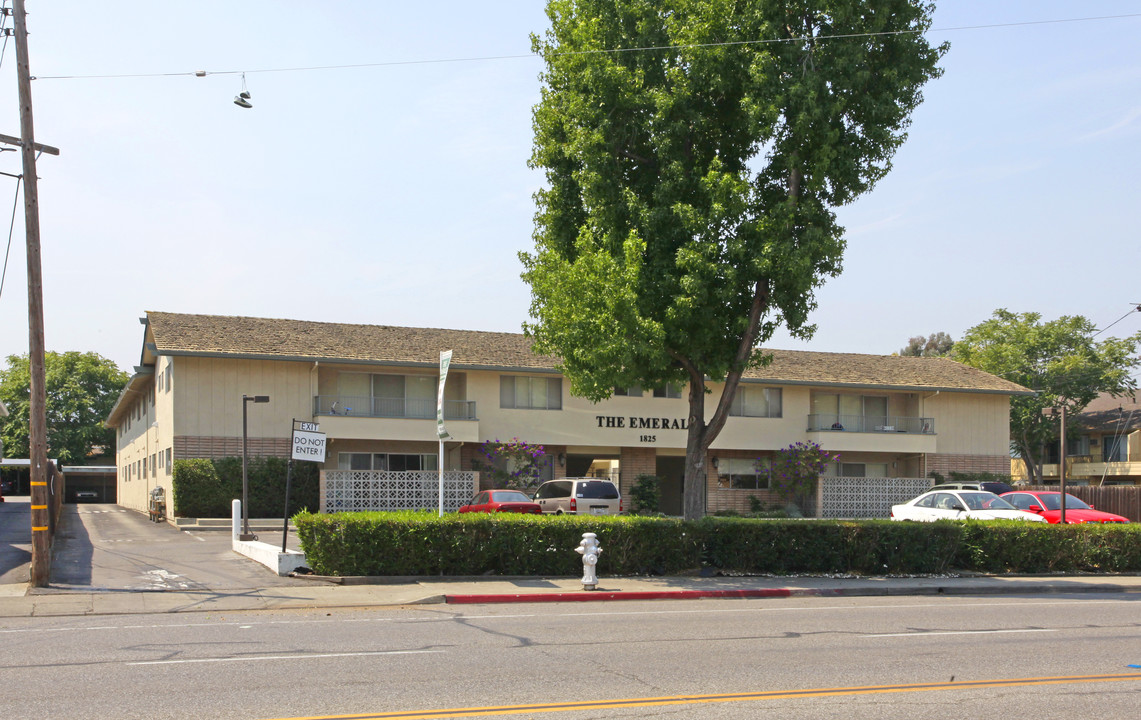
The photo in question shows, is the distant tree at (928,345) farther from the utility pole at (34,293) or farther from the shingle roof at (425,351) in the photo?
the utility pole at (34,293)

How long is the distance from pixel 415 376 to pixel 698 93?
19.9 meters

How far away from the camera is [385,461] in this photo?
36.5 meters

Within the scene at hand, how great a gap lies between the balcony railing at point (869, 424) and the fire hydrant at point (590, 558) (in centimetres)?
2605

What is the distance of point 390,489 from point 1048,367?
40.2 meters

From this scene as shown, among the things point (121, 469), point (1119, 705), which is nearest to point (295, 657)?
point (1119, 705)

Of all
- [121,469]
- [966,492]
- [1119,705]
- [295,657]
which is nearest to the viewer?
[1119,705]

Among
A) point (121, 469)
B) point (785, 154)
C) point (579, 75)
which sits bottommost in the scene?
point (121, 469)

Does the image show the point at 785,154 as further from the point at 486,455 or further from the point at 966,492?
the point at 486,455

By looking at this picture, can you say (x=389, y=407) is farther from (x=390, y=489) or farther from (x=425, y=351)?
(x=390, y=489)

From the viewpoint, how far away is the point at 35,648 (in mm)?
10141

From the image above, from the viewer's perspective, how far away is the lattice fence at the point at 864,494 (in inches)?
1563

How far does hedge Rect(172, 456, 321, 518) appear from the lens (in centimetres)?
3131

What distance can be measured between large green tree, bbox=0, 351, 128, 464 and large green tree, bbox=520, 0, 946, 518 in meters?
66.9

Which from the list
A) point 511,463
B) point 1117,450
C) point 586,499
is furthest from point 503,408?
point 1117,450
